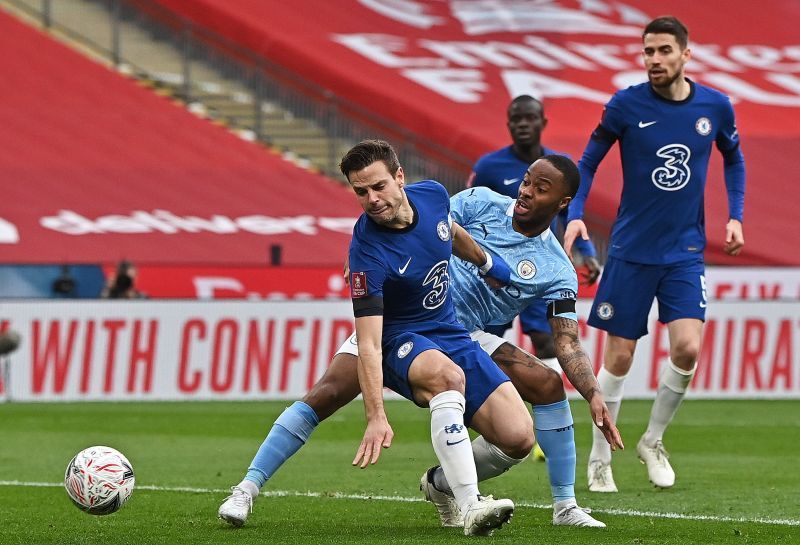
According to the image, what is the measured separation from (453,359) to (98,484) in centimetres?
165

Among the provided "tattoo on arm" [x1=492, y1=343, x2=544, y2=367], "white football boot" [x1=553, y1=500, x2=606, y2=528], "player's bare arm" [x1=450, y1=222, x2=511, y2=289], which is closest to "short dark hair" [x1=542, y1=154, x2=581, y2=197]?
Result: "player's bare arm" [x1=450, y1=222, x2=511, y2=289]

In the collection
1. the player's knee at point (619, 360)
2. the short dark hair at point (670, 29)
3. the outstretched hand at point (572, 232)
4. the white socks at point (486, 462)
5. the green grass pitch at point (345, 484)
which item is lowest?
the green grass pitch at point (345, 484)

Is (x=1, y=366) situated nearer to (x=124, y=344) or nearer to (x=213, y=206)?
(x=124, y=344)

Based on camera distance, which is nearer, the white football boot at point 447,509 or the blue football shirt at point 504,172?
the white football boot at point 447,509

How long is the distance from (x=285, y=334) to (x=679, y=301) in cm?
873

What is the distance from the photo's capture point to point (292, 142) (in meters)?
27.4

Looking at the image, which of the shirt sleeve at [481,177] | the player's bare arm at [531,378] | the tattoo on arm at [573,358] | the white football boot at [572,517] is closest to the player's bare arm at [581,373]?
the tattoo on arm at [573,358]

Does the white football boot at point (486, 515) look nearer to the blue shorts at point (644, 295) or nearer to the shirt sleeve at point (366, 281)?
the shirt sleeve at point (366, 281)

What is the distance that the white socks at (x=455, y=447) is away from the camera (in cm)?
652

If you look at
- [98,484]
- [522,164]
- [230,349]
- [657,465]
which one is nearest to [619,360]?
[657,465]

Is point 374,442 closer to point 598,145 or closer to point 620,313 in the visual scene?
point 620,313

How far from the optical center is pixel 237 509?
701 cm

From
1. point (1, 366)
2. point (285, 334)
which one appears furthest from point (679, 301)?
point (1, 366)

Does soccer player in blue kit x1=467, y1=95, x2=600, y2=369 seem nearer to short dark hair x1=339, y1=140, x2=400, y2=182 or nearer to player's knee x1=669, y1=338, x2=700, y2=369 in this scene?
player's knee x1=669, y1=338, x2=700, y2=369
